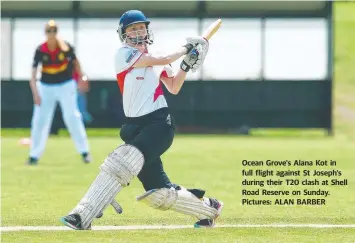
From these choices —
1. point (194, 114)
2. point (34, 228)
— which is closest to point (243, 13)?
point (194, 114)

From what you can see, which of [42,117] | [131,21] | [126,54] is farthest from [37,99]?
[126,54]

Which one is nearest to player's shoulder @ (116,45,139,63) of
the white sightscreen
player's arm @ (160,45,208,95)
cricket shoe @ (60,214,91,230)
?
player's arm @ (160,45,208,95)

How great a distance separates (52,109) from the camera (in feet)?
55.5

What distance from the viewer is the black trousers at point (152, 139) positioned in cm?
892

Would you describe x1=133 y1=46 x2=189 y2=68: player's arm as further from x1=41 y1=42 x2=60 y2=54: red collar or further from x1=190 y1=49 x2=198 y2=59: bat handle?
x1=41 y1=42 x2=60 y2=54: red collar

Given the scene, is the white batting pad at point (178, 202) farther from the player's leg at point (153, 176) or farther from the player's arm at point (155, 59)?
the player's arm at point (155, 59)

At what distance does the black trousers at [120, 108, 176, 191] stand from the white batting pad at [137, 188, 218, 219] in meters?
0.09

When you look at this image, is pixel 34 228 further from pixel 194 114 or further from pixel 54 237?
pixel 194 114

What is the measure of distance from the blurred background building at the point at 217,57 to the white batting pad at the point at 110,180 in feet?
65.0

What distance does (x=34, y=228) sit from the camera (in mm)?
9414

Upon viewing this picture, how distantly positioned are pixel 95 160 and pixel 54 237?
30.4ft

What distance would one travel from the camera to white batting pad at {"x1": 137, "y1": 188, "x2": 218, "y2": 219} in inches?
356

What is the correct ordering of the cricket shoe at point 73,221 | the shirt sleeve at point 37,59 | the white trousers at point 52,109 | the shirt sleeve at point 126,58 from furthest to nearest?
the white trousers at point 52,109
the shirt sleeve at point 37,59
the shirt sleeve at point 126,58
the cricket shoe at point 73,221

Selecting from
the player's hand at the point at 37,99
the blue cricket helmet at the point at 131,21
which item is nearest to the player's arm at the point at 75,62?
the player's hand at the point at 37,99
